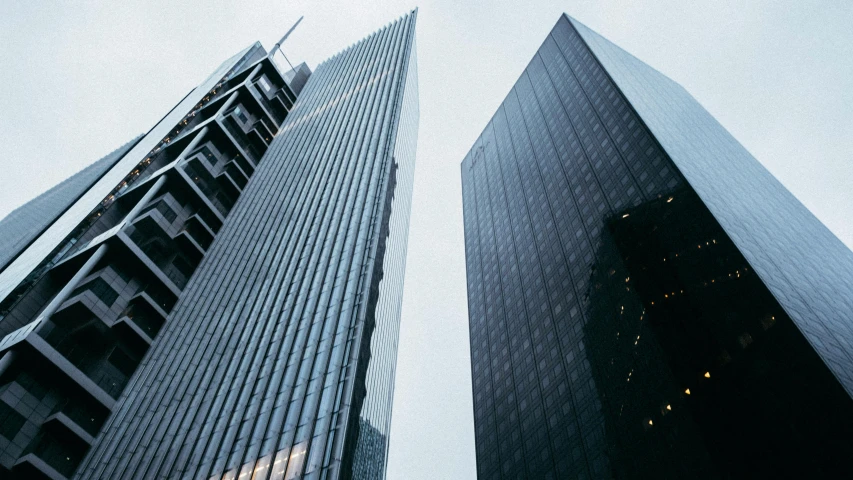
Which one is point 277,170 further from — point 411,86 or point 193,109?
point 411,86

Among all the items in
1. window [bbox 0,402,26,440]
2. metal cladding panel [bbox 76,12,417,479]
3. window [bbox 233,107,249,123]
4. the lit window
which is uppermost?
the lit window

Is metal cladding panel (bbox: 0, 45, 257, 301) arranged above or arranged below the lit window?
below

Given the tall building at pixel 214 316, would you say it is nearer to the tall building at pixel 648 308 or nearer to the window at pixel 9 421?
the window at pixel 9 421

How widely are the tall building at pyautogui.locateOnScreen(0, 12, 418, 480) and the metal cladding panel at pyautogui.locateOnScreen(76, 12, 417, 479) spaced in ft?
0.63

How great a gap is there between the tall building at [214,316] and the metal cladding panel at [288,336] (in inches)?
7.6

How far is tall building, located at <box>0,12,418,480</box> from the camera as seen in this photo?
149ft

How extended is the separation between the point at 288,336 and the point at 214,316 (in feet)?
36.2

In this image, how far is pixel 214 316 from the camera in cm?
6172

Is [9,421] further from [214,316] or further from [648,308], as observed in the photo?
[648,308]

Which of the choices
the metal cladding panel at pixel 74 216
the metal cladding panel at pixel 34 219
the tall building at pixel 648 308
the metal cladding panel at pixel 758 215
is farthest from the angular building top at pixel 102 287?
the metal cladding panel at pixel 758 215

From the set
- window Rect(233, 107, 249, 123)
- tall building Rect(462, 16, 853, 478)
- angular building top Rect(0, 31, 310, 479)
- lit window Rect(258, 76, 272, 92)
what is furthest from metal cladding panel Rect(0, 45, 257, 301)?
tall building Rect(462, 16, 853, 478)

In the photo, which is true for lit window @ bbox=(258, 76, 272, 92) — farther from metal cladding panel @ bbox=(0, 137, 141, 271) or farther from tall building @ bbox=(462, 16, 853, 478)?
tall building @ bbox=(462, 16, 853, 478)

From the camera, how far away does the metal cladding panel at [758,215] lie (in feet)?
212

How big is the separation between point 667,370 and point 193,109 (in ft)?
280
